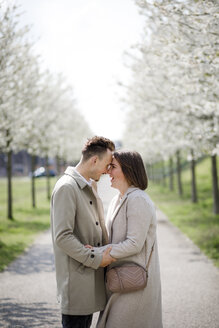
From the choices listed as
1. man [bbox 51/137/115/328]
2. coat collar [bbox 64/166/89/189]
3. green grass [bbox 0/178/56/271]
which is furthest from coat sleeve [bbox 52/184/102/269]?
green grass [bbox 0/178/56/271]

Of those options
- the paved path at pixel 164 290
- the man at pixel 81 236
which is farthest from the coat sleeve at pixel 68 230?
the paved path at pixel 164 290

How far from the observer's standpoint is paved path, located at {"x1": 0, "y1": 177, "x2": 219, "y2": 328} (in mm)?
4891

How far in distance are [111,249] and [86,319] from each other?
69cm

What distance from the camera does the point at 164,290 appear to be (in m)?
6.14

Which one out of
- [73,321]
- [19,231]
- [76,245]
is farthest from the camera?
[19,231]

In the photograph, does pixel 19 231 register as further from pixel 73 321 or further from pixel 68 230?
pixel 68 230

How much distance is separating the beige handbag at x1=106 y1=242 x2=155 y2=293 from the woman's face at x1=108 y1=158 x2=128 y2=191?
0.69 meters

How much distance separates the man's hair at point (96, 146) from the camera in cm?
323

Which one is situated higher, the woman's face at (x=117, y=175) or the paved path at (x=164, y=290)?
the woman's face at (x=117, y=175)

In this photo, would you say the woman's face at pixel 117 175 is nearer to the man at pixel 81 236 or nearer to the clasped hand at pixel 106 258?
the man at pixel 81 236

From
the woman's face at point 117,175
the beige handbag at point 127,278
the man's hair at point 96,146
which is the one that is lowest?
the beige handbag at point 127,278

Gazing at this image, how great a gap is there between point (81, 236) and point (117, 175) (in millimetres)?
609

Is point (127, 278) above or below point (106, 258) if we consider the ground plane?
below

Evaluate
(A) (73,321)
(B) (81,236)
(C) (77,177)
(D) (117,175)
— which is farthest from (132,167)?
(A) (73,321)
